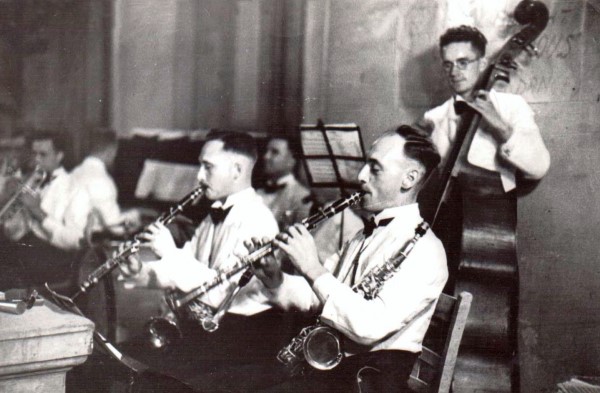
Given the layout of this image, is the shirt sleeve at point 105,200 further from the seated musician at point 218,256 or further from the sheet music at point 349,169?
the sheet music at point 349,169

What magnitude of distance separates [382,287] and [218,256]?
3.30 ft

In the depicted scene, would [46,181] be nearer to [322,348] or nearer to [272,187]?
[272,187]

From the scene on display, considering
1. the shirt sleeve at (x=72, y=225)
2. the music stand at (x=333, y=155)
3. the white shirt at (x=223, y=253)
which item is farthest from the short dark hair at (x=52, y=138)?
the music stand at (x=333, y=155)

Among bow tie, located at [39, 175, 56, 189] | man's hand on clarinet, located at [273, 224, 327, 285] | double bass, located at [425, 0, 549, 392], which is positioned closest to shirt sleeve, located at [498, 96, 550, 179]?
double bass, located at [425, 0, 549, 392]

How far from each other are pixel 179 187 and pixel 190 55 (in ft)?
2.31

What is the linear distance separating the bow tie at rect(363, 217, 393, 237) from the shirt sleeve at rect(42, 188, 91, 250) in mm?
1693

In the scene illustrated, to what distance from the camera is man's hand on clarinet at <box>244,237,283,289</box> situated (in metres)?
2.91

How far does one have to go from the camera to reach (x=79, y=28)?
3.62 meters

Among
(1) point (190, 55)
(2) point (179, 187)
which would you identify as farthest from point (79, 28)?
(2) point (179, 187)

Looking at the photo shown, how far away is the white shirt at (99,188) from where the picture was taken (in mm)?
3656

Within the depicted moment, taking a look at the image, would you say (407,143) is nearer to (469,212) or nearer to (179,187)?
(469,212)

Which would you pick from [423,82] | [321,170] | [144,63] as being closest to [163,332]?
[321,170]

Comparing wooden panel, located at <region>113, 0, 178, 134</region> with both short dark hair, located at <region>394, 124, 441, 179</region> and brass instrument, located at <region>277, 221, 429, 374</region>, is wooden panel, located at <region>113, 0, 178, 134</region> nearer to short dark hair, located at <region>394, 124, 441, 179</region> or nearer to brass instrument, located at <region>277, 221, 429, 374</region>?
short dark hair, located at <region>394, 124, 441, 179</region>

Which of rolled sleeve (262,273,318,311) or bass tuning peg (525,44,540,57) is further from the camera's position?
rolled sleeve (262,273,318,311)
